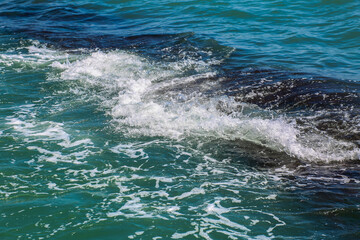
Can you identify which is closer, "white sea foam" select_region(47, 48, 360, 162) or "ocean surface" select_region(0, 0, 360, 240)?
"ocean surface" select_region(0, 0, 360, 240)

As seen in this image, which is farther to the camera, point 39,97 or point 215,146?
point 39,97

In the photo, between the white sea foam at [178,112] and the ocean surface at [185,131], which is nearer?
the ocean surface at [185,131]

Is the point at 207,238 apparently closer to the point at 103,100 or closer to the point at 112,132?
the point at 112,132

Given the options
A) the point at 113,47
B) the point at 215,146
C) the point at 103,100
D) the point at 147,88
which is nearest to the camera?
the point at 215,146

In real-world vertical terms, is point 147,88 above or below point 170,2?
below

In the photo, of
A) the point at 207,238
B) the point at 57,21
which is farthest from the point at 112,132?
the point at 57,21

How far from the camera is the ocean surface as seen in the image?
5.47 m

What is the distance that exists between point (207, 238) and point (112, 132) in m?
3.34

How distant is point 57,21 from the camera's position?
17.3 metres

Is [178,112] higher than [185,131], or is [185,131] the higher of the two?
[178,112]

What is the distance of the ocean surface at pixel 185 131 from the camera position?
5.47m

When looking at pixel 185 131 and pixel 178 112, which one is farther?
pixel 178 112

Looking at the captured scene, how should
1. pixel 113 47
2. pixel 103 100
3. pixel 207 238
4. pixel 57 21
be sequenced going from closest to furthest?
pixel 207 238 < pixel 103 100 < pixel 113 47 < pixel 57 21

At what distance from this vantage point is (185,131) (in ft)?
26.2
